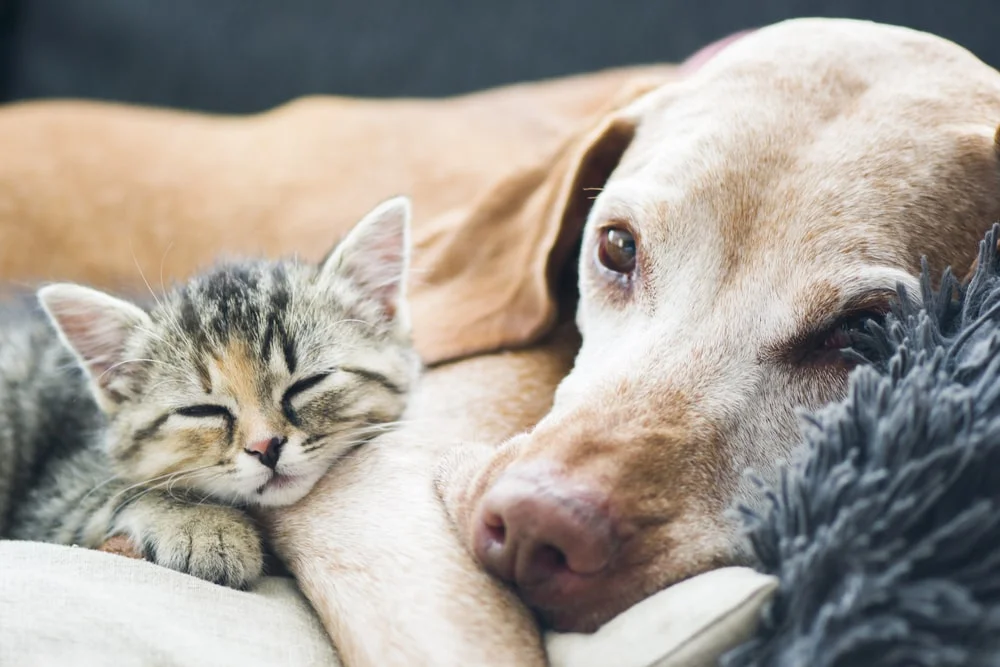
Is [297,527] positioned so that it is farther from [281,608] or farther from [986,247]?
[986,247]

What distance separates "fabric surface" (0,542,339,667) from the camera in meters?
0.99

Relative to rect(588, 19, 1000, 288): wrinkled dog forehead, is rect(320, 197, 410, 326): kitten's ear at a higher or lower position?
lower

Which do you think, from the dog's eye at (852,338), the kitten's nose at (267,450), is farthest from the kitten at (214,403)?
the dog's eye at (852,338)

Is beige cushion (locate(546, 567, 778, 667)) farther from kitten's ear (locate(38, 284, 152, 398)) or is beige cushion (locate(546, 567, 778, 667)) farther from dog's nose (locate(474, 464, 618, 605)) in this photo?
kitten's ear (locate(38, 284, 152, 398))

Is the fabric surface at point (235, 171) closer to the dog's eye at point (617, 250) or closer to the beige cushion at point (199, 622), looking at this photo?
the dog's eye at point (617, 250)

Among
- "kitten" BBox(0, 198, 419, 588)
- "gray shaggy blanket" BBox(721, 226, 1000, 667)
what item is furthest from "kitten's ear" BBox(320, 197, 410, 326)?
"gray shaggy blanket" BBox(721, 226, 1000, 667)

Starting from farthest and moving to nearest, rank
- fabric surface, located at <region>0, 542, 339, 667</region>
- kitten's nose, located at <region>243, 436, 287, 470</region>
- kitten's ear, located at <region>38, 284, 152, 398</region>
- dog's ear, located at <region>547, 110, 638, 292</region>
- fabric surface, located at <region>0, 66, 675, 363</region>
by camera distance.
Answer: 1. fabric surface, located at <region>0, 66, 675, 363</region>
2. dog's ear, located at <region>547, 110, 638, 292</region>
3. kitten's ear, located at <region>38, 284, 152, 398</region>
4. kitten's nose, located at <region>243, 436, 287, 470</region>
5. fabric surface, located at <region>0, 542, 339, 667</region>

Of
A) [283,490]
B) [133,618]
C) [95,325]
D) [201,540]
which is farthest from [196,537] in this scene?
[95,325]

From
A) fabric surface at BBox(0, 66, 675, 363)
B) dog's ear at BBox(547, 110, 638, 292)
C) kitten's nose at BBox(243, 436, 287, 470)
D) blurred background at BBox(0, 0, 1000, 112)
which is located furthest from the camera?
blurred background at BBox(0, 0, 1000, 112)

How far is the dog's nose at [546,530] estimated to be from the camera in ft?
3.40

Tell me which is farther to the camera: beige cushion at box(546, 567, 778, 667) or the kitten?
the kitten

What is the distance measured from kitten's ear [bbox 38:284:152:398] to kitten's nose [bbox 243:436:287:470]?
0.30 m

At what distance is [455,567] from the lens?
3.68 ft

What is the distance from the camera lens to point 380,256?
1643mm
